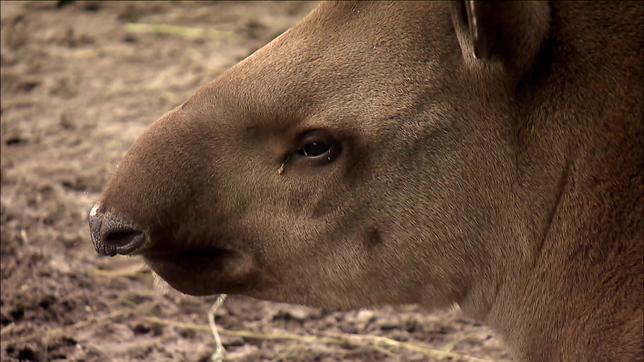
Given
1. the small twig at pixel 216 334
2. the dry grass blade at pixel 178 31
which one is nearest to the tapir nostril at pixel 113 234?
the small twig at pixel 216 334

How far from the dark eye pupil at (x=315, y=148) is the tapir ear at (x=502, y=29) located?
0.59 m

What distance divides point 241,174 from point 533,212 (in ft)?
3.39

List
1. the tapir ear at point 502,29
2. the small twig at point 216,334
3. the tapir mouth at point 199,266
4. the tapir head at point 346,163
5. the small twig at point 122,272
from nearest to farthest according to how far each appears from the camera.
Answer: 1. the tapir ear at point 502,29
2. the tapir head at point 346,163
3. the tapir mouth at point 199,266
4. the small twig at point 216,334
5. the small twig at point 122,272

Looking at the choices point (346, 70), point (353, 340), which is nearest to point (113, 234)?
point (346, 70)

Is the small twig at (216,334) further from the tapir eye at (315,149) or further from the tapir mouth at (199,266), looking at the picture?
the tapir eye at (315,149)

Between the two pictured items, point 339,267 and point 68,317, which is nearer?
point 339,267

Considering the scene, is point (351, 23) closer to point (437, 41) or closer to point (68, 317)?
point (437, 41)

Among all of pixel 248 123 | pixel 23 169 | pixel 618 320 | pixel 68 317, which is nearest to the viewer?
pixel 618 320

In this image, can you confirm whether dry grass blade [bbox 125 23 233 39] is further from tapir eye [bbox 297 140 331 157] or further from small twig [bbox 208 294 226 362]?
tapir eye [bbox 297 140 331 157]

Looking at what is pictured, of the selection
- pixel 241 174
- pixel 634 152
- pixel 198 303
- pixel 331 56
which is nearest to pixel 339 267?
pixel 241 174

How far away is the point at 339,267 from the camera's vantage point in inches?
173

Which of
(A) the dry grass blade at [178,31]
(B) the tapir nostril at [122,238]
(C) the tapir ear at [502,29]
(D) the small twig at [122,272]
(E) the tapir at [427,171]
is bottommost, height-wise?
(B) the tapir nostril at [122,238]

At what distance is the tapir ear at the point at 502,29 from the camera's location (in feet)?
12.6

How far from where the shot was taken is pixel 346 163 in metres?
4.25
